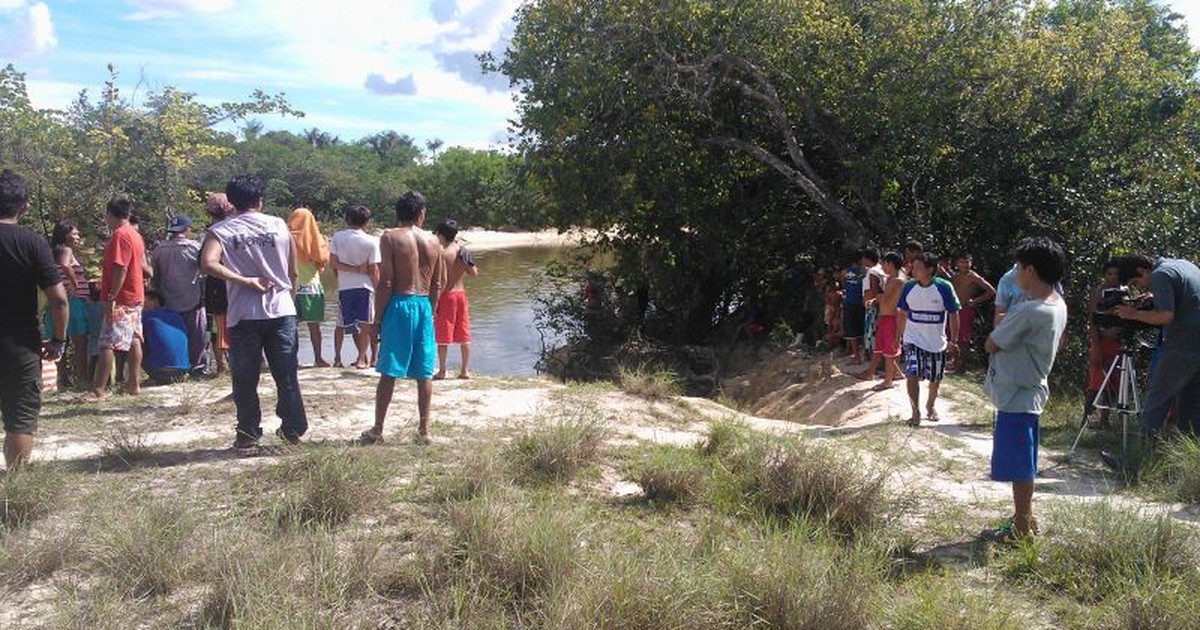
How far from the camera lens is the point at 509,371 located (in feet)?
56.4

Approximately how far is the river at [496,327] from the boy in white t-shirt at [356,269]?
133 cm

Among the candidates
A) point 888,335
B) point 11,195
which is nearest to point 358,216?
point 11,195

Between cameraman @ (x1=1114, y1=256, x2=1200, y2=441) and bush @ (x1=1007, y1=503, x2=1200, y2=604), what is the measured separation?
7.16 feet

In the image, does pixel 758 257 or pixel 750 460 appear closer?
pixel 750 460

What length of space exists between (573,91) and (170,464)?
9.48m

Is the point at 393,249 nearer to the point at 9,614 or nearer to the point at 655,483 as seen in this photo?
the point at 655,483

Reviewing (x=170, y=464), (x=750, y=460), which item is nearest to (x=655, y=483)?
(x=750, y=460)

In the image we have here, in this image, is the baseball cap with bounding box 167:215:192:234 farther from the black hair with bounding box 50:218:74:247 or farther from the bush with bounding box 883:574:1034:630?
the bush with bounding box 883:574:1034:630

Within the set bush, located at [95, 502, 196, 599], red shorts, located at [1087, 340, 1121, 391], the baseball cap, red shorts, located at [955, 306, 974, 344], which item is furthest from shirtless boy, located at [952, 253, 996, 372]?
bush, located at [95, 502, 196, 599]

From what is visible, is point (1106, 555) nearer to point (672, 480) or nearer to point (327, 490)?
point (672, 480)

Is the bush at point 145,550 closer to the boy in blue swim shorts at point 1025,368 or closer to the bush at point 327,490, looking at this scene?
the bush at point 327,490

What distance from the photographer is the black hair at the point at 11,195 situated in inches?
187

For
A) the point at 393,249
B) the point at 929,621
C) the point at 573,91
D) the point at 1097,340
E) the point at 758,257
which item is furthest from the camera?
the point at 758,257

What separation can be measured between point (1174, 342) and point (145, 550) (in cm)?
623
